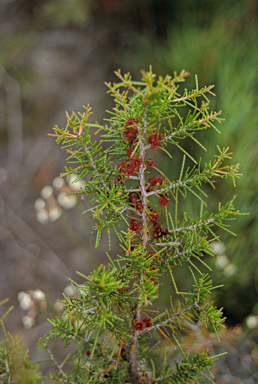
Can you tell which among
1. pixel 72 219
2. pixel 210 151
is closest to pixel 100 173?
pixel 210 151

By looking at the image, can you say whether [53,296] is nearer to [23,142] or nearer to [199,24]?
[23,142]

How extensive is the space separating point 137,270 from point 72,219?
0.76 meters

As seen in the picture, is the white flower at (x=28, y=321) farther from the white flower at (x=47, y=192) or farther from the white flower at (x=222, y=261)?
the white flower at (x=222, y=261)

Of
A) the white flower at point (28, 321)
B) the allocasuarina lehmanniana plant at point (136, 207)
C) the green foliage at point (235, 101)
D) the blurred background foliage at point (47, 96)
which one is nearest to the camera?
the allocasuarina lehmanniana plant at point (136, 207)

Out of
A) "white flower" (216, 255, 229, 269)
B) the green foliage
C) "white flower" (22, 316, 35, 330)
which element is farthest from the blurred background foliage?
"white flower" (216, 255, 229, 269)

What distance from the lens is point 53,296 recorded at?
0.85 metres

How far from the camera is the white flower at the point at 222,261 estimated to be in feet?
1.38

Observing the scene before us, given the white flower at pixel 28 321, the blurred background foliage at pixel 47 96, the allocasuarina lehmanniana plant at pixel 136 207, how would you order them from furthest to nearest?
the blurred background foliage at pixel 47 96
the white flower at pixel 28 321
the allocasuarina lehmanniana plant at pixel 136 207

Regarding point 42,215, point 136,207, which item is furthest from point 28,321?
point 136,207

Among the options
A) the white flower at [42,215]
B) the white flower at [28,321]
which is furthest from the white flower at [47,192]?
the white flower at [28,321]

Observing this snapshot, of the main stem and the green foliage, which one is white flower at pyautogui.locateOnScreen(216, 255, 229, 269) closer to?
the green foliage

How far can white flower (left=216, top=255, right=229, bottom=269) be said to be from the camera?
419mm

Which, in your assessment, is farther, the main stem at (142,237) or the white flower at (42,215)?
the white flower at (42,215)

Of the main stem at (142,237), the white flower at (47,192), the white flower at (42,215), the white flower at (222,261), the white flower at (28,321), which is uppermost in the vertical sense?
the main stem at (142,237)
